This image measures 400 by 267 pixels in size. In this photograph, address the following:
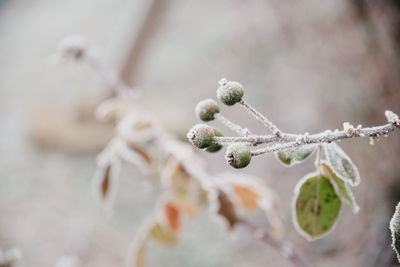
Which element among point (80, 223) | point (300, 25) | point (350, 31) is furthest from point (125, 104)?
point (80, 223)

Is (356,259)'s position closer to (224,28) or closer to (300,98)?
(300,98)

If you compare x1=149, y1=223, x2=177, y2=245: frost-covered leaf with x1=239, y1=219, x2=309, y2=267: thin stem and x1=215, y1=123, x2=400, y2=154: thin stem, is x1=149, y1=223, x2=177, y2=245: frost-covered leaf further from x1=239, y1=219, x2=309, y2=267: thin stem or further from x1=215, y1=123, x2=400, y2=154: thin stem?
x1=215, y1=123, x2=400, y2=154: thin stem

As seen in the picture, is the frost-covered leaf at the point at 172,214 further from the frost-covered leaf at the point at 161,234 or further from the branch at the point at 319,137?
the branch at the point at 319,137

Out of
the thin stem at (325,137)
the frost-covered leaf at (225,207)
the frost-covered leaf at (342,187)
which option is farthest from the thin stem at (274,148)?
the frost-covered leaf at (225,207)

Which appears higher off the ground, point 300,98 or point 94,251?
point 300,98

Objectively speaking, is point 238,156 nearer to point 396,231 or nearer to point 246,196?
point 396,231

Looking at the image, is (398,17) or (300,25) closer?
(398,17)

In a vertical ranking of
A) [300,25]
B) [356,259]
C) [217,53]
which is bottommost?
[356,259]
